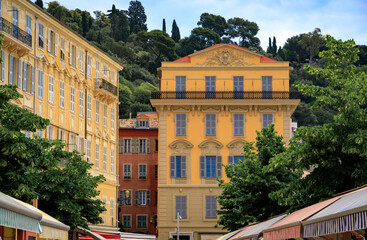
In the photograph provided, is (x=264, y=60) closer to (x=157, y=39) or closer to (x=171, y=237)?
(x=171, y=237)

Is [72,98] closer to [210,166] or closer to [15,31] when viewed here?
[15,31]

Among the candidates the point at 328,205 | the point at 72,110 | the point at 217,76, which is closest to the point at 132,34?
the point at 217,76

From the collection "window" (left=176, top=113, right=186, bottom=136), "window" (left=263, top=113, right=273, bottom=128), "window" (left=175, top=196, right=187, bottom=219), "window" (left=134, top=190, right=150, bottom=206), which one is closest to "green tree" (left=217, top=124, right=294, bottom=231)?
"window" (left=175, top=196, right=187, bottom=219)

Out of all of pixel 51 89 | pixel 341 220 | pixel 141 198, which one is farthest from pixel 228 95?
pixel 341 220

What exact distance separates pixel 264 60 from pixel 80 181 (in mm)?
37019

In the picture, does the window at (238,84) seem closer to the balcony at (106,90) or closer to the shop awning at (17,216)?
the balcony at (106,90)

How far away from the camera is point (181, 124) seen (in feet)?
224

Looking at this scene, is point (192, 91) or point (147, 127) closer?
point (192, 91)

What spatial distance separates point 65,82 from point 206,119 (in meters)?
19.7

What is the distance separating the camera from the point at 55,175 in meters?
33.5

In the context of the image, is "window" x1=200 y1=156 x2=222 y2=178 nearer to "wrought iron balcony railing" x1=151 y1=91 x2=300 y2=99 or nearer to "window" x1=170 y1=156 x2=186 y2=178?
"window" x1=170 y1=156 x2=186 y2=178

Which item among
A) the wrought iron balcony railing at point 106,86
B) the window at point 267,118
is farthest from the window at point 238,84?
the wrought iron balcony railing at point 106,86

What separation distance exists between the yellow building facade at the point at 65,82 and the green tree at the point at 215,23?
122 m

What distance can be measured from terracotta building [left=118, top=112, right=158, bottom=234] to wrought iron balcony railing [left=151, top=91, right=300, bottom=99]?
1330cm
